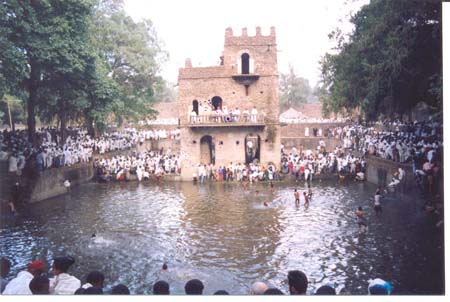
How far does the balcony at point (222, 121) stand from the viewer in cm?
2597

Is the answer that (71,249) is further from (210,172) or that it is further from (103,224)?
(210,172)

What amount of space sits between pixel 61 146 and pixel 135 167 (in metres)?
4.30

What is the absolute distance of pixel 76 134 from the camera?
30.7 meters

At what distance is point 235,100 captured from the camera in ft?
87.9

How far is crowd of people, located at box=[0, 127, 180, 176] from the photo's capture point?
18.2m

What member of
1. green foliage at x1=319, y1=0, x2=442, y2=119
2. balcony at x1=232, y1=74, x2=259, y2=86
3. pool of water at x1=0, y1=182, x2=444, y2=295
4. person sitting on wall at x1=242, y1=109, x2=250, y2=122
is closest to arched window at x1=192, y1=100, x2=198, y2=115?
balcony at x1=232, y1=74, x2=259, y2=86

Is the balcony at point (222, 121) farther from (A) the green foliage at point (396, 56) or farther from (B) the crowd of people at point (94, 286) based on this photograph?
(B) the crowd of people at point (94, 286)

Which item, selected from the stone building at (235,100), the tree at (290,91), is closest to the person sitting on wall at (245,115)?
the stone building at (235,100)

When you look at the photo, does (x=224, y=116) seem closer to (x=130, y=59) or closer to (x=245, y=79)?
(x=245, y=79)

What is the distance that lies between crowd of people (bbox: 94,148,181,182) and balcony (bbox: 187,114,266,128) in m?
2.45

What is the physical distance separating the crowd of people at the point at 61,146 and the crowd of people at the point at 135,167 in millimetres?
1104

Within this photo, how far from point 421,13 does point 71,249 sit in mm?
10639

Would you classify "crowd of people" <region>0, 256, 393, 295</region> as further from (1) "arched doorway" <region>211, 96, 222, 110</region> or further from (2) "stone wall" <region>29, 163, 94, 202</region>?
(1) "arched doorway" <region>211, 96, 222, 110</region>

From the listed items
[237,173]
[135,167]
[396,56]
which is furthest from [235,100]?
[396,56]
